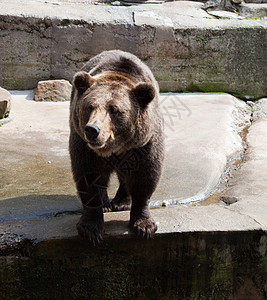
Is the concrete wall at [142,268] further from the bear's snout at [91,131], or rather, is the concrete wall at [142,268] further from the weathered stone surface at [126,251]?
the bear's snout at [91,131]

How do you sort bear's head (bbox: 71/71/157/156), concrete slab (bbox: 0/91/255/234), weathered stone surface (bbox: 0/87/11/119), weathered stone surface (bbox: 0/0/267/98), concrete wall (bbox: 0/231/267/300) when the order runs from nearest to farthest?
bear's head (bbox: 71/71/157/156) < concrete wall (bbox: 0/231/267/300) < concrete slab (bbox: 0/91/255/234) < weathered stone surface (bbox: 0/87/11/119) < weathered stone surface (bbox: 0/0/267/98)

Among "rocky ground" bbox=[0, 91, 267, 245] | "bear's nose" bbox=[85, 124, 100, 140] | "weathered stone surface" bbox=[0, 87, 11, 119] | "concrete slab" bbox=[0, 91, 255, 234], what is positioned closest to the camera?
"bear's nose" bbox=[85, 124, 100, 140]

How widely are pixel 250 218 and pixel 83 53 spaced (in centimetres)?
627

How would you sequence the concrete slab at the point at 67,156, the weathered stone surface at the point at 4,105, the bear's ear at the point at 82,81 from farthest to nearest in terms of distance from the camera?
the weathered stone surface at the point at 4,105
the concrete slab at the point at 67,156
the bear's ear at the point at 82,81

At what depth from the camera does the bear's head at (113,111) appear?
2.77 m

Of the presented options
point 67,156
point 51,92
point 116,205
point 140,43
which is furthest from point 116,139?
point 140,43

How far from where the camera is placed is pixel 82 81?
3.00 m

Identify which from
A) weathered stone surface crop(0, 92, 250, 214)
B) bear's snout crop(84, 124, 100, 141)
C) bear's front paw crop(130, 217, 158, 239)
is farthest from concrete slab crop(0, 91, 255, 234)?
bear's snout crop(84, 124, 100, 141)

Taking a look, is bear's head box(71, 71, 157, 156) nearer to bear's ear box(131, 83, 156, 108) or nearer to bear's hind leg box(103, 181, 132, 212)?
bear's ear box(131, 83, 156, 108)

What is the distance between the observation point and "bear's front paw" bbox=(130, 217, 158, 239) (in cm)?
312

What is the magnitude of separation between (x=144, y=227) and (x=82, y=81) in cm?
118

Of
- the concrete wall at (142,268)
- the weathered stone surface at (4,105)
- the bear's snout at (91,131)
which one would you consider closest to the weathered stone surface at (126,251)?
the concrete wall at (142,268)

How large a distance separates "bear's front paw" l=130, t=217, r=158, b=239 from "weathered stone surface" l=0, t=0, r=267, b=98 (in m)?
6.16

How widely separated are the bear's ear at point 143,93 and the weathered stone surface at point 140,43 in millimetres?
5975
